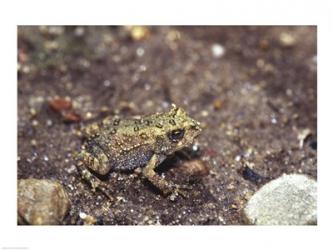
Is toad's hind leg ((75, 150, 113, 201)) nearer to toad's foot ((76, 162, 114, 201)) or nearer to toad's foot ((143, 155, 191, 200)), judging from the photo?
toad's foot ((76, 162, 114, 201))

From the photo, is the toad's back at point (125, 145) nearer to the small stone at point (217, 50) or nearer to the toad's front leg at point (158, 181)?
the toad's front leg at point (158, 181)

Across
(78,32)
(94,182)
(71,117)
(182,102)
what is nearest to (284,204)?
(94,182)

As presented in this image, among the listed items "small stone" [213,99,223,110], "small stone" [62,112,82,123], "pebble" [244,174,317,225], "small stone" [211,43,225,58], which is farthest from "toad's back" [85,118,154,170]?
"small stone" [211,43,225,58]

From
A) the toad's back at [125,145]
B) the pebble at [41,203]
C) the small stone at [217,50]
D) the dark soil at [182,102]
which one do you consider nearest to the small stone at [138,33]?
the dark soil at [182,102]
